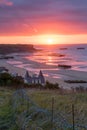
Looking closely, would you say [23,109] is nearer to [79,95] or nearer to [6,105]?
[6,105]

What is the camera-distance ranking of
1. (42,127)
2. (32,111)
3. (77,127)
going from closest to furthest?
1. (77,127)
2. (42,127)
3. (32,111)

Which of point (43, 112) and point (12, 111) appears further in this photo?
point (12, 111)

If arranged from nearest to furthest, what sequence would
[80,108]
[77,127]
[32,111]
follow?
1. [77,127]
2. [32,111]
3. [80,108]

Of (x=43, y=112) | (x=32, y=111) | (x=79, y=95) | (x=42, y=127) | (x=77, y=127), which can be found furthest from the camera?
(x=79, y=95)

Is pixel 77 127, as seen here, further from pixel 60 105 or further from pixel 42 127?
pixel 60 105

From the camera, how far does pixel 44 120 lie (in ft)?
21.6

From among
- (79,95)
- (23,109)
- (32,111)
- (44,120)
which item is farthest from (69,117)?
(79,95)

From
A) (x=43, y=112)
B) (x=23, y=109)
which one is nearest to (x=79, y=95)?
(x=23, y=109)

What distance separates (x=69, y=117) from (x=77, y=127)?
90cm

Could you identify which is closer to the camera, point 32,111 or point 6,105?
point 32,111

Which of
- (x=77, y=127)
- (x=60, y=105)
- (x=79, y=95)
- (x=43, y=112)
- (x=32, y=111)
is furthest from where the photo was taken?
(x=79, y=95)

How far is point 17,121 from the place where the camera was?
6.75 m

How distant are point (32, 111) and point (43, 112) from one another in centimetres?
58

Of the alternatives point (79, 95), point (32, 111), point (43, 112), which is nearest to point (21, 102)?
point (32, 111)
